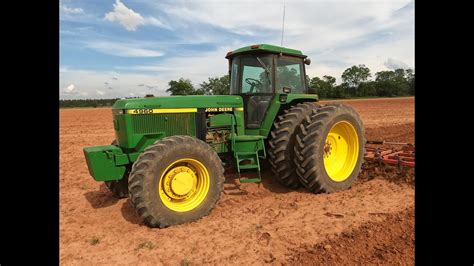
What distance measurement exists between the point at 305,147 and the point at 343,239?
179 cm

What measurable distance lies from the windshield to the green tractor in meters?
0.02

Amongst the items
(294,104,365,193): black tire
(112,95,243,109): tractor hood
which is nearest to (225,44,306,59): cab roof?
(112,95,243,109): tractor hood

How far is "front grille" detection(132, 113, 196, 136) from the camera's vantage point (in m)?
4.90

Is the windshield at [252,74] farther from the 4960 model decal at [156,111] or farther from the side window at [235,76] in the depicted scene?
the 4960 model decal at [156,111]

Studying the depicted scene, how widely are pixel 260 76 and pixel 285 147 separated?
1.37 metres

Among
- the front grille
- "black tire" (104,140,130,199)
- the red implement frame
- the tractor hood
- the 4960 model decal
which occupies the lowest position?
"black tire" (104,140,130,199)

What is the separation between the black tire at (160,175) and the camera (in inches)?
161

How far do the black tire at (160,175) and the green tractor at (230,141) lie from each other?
0.5 inches

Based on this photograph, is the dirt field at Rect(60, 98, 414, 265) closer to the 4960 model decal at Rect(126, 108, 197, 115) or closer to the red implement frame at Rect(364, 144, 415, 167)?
the red implement frame at Rect(364, 144, 415, 167)

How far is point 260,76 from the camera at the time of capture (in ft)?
19.2
